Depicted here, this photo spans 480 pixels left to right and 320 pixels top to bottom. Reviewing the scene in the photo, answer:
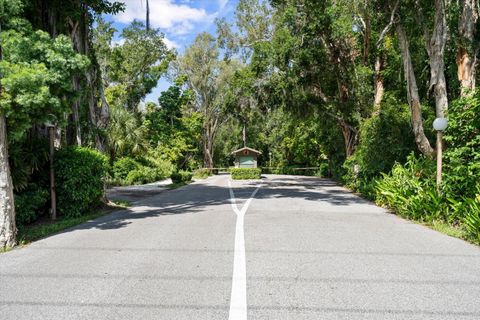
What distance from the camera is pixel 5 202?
22.8ft

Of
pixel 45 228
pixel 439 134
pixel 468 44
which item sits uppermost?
pixel 468 44

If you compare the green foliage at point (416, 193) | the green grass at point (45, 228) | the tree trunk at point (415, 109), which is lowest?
the green grass at point (45, 228)

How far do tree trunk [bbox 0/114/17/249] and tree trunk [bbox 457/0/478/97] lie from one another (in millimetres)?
11855

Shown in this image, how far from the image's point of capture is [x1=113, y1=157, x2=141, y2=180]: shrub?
2827 cm

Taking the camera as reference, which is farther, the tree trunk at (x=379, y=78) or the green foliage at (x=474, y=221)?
the tree trunk at (x=379, y=78)

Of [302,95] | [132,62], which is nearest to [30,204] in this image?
[302,95]

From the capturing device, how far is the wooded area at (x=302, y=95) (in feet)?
25.4

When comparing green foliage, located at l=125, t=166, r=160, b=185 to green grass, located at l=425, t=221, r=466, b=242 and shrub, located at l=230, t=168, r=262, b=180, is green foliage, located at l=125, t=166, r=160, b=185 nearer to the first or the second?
shrub, located at l=230, t=168, r=262, b=180

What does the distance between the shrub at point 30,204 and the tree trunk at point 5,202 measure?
1.76 metres

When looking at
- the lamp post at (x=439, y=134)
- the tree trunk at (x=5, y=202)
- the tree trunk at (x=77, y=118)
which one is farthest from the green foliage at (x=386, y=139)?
the tree trunk at (x=5, y=202)

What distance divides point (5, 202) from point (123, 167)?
2229 cm

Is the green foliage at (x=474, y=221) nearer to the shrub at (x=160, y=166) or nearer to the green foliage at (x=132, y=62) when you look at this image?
the shrub at (x=160, y=166)

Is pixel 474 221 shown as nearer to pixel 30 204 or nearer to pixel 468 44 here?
pixel 468 44

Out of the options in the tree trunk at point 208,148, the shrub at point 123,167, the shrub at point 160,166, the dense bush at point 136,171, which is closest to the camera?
the dense bush at point 136,171
